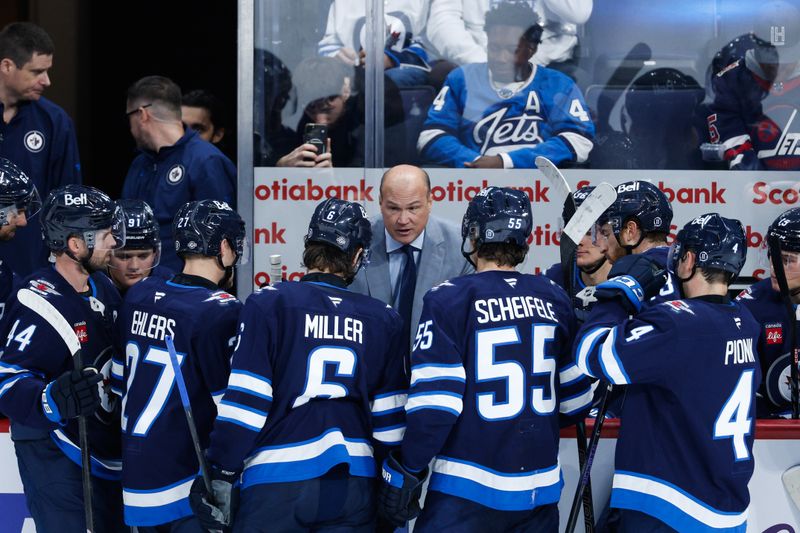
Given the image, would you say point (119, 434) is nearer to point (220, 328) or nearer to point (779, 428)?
point (220, 328)

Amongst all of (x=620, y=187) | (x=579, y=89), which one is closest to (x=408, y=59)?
(x=579, y=89)

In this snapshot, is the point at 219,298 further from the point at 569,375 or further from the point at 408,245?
the point at 408,245

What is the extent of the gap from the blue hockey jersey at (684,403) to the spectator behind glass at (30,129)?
2.87m

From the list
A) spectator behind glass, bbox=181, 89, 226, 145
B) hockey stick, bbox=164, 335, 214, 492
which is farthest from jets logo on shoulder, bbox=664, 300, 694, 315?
spectator behind glass, bbox=181, 89, 226, 145

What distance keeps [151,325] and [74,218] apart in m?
0.45

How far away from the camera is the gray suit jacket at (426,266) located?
4.21 metres

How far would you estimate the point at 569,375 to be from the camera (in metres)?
→ 3.21

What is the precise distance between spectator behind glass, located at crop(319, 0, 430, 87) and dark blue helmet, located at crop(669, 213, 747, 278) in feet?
6.53

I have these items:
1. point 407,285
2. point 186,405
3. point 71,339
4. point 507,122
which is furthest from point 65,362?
point 507,122

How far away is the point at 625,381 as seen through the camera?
2996 mm

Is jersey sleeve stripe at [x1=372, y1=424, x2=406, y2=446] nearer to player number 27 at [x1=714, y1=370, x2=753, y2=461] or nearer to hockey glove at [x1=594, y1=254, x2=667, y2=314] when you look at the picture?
hockey glove at [x1=594, y1=254, x2=667, y2=314]

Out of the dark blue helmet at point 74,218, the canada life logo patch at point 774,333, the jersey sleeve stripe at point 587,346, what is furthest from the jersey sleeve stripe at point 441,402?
the canada life logo patch at point 774,333

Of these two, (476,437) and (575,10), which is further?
(575,10)

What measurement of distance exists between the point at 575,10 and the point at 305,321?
7.90ft
